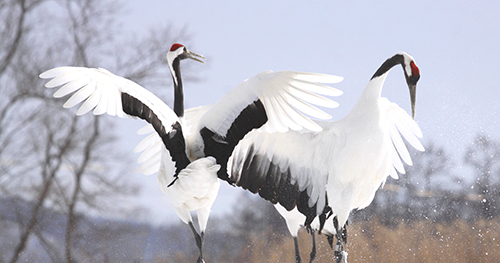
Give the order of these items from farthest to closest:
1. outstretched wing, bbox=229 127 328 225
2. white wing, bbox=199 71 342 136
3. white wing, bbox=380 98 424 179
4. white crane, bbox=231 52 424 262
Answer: white wing, bbox=380 98 424 179, outstretched wing, bbox=229 127 328 225, white crane, bbox=231 52 424 262, white wing, bbox=199 71 342 136

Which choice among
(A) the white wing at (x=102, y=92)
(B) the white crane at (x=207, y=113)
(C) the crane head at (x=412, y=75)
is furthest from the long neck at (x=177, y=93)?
(C) the crane head at (x=412, y=75)

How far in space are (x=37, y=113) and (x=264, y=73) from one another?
3.68 metres

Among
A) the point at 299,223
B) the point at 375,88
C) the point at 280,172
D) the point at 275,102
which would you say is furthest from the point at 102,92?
the point at 299,223

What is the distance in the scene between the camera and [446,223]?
4.71m

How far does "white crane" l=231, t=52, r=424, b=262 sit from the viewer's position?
2232 mm

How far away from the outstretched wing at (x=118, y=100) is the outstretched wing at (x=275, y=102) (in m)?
0.19

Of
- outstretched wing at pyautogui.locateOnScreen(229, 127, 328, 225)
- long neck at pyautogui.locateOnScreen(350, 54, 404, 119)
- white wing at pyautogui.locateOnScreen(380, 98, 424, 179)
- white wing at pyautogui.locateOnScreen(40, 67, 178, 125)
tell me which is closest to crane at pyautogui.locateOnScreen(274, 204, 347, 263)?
outstretched wing at pyautogui.locateOnScreen(229, 127, 328, 225)

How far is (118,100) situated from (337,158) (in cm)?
97

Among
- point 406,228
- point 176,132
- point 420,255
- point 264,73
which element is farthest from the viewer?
point 406,228

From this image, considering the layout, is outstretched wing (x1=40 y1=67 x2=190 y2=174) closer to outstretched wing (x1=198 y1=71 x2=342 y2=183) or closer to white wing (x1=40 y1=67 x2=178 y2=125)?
white wing (x1=40 y1=67 x2=178 y2=125)

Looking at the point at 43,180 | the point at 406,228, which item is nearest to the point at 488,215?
the point at 406,228

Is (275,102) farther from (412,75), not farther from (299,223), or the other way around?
(299,223)

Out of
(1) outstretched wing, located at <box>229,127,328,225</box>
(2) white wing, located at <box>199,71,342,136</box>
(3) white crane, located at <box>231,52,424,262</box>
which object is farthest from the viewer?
(1) outstretched wing, located at <box>229,127,328,225</box>

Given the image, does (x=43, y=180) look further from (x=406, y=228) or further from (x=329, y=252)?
(x=406, y=228)
